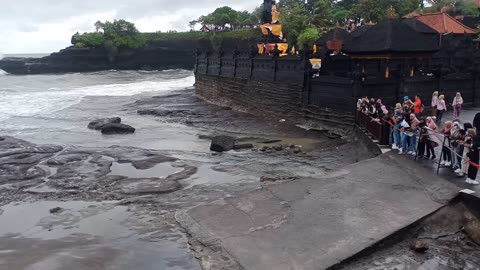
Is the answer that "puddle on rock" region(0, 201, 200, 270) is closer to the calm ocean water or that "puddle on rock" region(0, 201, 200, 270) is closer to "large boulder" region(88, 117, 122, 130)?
the calm ocean water

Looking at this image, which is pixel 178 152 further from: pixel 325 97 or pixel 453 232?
pixel 453 232

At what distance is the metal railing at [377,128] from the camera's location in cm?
1440

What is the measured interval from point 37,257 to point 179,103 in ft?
90.1

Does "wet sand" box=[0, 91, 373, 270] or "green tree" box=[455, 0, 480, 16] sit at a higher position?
"green tree" box=[455, 0, 480, 16]

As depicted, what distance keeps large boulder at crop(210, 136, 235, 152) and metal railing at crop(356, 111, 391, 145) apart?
5542 millimetres

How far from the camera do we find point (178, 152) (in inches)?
691

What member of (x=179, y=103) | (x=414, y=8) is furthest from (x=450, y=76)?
(x=414, y=8)

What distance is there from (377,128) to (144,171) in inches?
327

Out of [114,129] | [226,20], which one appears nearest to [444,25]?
[114,129]

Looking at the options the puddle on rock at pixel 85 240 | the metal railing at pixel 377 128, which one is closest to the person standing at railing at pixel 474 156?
the metal railing at pixel 377 128

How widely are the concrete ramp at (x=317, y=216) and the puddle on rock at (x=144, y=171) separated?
4.46 meters

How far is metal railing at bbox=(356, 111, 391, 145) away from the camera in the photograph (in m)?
14.4

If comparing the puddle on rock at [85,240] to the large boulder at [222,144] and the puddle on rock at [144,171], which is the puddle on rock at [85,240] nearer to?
the puddle on rock at [144,171]

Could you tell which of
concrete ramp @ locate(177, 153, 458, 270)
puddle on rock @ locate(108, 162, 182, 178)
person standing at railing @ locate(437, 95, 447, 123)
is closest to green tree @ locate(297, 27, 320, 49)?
person standing at railing @ locate(437, 95, 447, 123)
